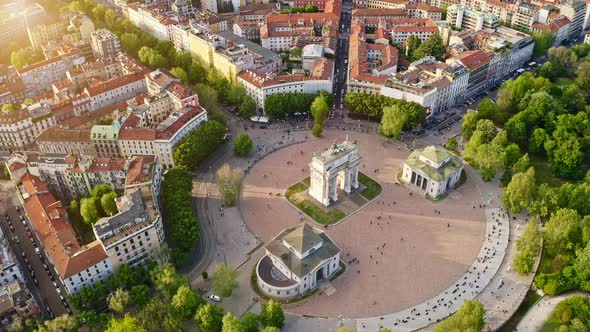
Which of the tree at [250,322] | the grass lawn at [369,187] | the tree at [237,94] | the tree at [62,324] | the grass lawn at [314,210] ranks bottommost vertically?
the grass lawn at [314,210]

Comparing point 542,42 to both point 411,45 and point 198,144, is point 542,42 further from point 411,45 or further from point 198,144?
point 198,144

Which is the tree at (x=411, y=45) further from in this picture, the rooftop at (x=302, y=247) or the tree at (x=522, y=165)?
the rooftop at (x=302, y=247)

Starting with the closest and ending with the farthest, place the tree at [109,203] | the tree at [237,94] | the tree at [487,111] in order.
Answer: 1. the tree at [109,203]
2. the tree at [487,111]
3. the tree at [237,94]

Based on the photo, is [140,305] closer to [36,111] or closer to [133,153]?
[133,153]

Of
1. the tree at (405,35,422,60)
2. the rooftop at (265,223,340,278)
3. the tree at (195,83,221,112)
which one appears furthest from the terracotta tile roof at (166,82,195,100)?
the tree at (405,35,422,60)

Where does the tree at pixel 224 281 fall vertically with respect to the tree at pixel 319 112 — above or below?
below

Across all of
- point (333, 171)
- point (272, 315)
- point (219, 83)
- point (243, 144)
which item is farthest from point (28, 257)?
point (219, 83)

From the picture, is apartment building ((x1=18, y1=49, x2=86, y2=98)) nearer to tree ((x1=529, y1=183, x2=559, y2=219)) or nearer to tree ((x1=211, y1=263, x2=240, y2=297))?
tree ((x1=211, y1=263, x2=240, y2=297))

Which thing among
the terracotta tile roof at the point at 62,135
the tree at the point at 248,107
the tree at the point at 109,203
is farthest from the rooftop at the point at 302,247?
the terracotta tile roof at the point at 62,135
